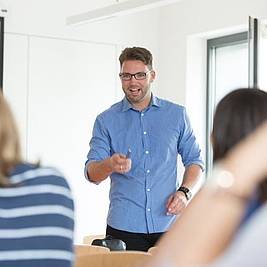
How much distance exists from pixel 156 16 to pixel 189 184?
124 inches

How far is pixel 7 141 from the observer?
1379 mm

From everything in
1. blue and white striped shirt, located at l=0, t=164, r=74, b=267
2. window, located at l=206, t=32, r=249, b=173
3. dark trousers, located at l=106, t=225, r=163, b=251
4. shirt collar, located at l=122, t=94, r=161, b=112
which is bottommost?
dark trousers, located at l=106, t=225, r=163, b=251

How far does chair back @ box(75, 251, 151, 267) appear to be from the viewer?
7.95ft

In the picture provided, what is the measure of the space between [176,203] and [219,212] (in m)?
2.87

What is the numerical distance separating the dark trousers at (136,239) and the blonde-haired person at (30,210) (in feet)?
6.64

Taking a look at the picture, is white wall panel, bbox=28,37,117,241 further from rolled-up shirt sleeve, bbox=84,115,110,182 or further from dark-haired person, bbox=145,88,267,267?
dark-haired person, bbox=145,88,267,267

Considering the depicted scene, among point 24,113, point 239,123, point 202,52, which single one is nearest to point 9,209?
point 239,123

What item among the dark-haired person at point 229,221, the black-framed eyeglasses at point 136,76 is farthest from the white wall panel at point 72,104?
the dark-haired person at point 229,221

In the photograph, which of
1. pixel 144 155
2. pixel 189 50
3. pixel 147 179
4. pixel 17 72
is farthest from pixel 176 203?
A: pixel 189 50

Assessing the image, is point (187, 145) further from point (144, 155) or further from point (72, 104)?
point (72, 104)

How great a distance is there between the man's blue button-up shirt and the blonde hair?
2.14 metres

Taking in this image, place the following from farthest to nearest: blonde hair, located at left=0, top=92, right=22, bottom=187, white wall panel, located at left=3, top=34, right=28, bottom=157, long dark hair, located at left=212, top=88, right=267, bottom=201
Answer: white wall panel, located at left=3, top=34, right=28, bottom=157
blonde hair, located at left=0, top=92, right=22, bottom=187
long dark hair, located at left=212, top=88, right=267, bottom=201

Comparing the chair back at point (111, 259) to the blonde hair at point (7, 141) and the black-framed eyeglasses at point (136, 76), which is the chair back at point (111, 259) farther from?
the black-framed eyeglasses at point (136, 76)

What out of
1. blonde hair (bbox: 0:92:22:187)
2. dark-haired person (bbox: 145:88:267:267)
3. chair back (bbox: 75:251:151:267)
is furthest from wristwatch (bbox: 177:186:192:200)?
dark-haired person (bbox: 145:88:267:267)
